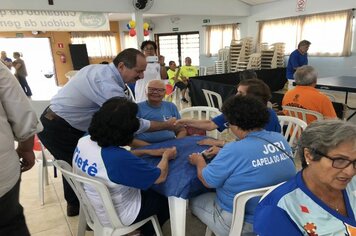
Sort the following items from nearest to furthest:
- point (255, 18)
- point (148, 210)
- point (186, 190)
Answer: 1. point (186, 190)
2. point (148, 210)
3. point (255, 18)

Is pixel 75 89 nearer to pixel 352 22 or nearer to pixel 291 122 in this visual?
pixel 291 122

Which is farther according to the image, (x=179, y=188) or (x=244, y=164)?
(x=179, y=188)

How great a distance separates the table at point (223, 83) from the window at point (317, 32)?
3.94 ft

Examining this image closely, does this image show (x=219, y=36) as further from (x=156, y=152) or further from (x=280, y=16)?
(x=156, y=152)

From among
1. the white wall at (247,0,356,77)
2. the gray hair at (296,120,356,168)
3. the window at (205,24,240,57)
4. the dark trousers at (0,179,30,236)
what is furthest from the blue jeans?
the window at (205,24,240,57)

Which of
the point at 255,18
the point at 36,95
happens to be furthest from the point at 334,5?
the point at 36,95

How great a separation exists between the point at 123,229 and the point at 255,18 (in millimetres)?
9113

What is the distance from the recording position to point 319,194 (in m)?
0.98

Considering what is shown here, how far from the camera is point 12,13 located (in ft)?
18.1

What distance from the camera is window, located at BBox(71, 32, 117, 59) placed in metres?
12.2

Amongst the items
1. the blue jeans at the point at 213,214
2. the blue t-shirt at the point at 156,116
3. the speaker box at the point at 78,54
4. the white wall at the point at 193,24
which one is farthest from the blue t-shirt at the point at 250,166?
Result: the speaker box at the point at 78,54

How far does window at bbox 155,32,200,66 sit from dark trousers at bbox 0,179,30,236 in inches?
426

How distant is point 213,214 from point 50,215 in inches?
61.8

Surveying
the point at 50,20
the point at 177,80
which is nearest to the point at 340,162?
the point at 177,80
